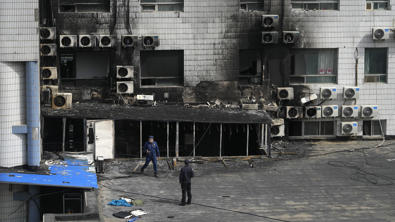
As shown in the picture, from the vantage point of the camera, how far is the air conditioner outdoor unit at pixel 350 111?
3425cm

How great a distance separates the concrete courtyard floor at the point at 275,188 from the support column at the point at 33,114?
113 inches

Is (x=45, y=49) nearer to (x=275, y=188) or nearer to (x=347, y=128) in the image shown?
(x=275, y=188)

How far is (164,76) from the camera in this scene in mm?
33938

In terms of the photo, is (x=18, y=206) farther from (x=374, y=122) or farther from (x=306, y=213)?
(x=374, y=122)

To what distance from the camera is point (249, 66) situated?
3434cm

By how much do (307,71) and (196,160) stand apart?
8227mm

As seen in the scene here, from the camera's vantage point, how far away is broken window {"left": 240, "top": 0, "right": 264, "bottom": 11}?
3369 centimetres

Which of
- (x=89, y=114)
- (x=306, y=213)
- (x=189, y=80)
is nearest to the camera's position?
(x=306, y=213)

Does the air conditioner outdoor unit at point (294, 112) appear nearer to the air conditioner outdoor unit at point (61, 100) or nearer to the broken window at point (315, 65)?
the broken window at point (315, 65)

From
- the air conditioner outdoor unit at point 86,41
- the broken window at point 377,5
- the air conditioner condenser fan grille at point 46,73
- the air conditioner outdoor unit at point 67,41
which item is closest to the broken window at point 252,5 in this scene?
the broken window at point 377,5

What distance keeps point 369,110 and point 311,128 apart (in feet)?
10.1

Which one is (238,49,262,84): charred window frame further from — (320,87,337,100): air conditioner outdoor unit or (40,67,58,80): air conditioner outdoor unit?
(40,67,58,80): air conditioner outdoor unit

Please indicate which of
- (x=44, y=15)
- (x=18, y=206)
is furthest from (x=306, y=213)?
(x=44, y=15)

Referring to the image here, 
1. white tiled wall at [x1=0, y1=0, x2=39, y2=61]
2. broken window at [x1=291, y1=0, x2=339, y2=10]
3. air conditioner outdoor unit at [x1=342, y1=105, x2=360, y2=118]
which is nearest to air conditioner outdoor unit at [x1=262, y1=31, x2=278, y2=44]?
broken window at [x1=291, y1=0, x2=339, y2=10]
